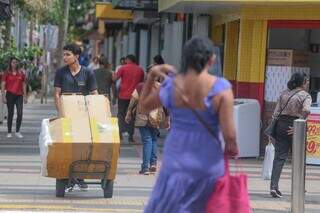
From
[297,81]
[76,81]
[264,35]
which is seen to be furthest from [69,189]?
[264,35]

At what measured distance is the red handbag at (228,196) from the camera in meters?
5.89

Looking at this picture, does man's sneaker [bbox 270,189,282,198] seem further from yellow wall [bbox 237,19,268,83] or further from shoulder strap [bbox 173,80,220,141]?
shoulder strap [bbox 173,80,220,141]

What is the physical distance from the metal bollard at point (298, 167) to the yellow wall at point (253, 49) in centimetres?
626

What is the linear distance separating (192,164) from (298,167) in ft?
12.4

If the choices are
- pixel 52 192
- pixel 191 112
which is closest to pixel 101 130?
pixel 52 192

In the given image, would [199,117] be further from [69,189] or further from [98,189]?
[98,189]

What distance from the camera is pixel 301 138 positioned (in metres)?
9.27

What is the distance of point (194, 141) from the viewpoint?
5879 mm

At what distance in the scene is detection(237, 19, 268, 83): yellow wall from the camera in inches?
609

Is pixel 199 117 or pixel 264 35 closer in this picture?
pixel 199 117

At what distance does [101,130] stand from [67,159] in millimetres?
493

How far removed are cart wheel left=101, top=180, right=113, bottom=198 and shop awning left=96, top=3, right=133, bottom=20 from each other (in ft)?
70.1

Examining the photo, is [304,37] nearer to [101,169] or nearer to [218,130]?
[101,169]

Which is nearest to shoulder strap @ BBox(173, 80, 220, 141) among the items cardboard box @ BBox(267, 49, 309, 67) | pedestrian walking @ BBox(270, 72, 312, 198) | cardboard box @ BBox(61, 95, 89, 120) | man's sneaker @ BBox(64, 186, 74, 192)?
cardboard box @ BBox(61, 95, 89, 120)
